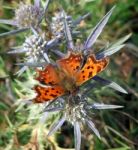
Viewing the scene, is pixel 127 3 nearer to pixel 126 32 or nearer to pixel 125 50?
pixel 126 32

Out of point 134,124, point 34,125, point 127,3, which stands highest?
point 127,3

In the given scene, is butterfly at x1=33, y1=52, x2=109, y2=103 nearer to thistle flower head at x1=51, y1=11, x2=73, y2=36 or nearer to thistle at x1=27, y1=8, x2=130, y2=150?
thistle at x1=27, y1=8, x2=130, y2=150

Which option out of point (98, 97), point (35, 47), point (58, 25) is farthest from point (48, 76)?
point (98, 97)

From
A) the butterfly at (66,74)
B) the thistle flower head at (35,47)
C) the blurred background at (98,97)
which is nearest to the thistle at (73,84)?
the butterfly at (66,74)

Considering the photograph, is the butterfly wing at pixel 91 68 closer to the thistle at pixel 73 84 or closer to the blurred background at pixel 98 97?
the thistle at pixel 73 84

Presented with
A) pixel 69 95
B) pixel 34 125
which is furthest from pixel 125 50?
pixel 69 95

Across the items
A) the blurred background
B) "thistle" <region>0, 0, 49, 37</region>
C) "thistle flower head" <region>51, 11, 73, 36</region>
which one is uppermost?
"thistle" <region>0, 0, 49, 37</region>

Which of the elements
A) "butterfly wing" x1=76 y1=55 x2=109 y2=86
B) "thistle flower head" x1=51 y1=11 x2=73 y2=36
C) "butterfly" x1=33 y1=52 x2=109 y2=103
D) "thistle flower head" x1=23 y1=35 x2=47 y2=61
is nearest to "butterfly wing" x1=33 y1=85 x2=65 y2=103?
"butterfly" x1=33 y1=52 x2=109 y2=103
